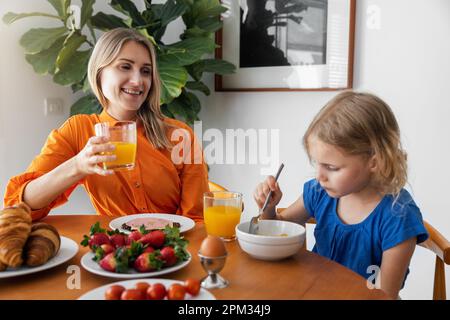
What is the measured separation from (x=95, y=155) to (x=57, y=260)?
322 millimetres

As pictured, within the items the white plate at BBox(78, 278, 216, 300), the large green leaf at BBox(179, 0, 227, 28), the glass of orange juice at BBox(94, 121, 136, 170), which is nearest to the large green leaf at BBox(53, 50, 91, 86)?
the large green leaf at BBox(179, 0, 227, 28)

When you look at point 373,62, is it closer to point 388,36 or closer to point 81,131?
point 388,36

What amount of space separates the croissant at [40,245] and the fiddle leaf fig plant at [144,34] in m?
1.44

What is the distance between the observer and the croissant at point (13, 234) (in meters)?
0.85

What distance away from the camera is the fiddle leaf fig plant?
7.61ft

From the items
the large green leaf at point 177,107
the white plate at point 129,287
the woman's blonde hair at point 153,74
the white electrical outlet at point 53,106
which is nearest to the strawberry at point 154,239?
the white plate at point 129,287

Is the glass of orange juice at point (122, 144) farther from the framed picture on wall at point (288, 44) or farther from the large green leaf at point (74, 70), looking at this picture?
the framed picture on wall at point (288, 44)

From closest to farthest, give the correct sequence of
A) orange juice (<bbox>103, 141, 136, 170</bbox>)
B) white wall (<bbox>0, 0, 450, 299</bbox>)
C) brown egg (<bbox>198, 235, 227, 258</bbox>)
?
brown egg (<bbox>198, 235, 227, 258</bbox>)
orange juice (<bbox>103, 141, 136, 170</bbox>)
white wall (<bbox>0, 0, 450, 299</bbox>)

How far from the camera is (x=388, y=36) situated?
216 cm

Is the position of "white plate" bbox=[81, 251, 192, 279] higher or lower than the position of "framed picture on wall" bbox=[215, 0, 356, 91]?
lower

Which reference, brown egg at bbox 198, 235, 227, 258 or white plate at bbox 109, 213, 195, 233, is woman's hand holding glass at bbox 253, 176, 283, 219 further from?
brown egg at bbox 198, 235, 227, 258

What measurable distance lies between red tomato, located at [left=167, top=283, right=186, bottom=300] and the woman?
2.64 feet

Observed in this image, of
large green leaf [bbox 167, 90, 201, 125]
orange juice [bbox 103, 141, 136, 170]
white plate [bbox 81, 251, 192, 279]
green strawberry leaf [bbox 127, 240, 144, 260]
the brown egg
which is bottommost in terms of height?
white plate [bbox 81, 251, 192, 279]
